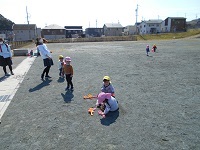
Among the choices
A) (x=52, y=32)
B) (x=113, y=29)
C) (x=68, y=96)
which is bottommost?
(x=68, y=96)

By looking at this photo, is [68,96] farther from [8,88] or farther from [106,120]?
[8,88]

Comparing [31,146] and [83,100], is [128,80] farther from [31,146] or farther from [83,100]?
[31,146]

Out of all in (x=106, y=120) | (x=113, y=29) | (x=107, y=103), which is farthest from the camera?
(x=113, y=29)

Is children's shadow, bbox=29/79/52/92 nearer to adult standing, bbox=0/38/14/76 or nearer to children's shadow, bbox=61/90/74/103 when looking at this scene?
children's shadow, bbox=61/90/74/103

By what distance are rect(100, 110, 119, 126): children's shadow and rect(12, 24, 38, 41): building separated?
62.9m

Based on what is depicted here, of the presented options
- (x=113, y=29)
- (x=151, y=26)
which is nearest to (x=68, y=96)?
(x=113, y=29)

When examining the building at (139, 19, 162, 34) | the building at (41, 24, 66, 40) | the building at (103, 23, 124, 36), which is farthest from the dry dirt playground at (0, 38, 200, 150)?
the building at (139, 19, 162, 34)

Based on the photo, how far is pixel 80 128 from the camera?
4129 millimetres

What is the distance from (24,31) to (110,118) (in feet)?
213

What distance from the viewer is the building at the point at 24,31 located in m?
61.4

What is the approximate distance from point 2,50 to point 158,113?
26.6 ft

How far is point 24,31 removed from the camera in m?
61.9

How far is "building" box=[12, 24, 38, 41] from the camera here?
61.4 m

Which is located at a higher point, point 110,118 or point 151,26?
point 151,26
